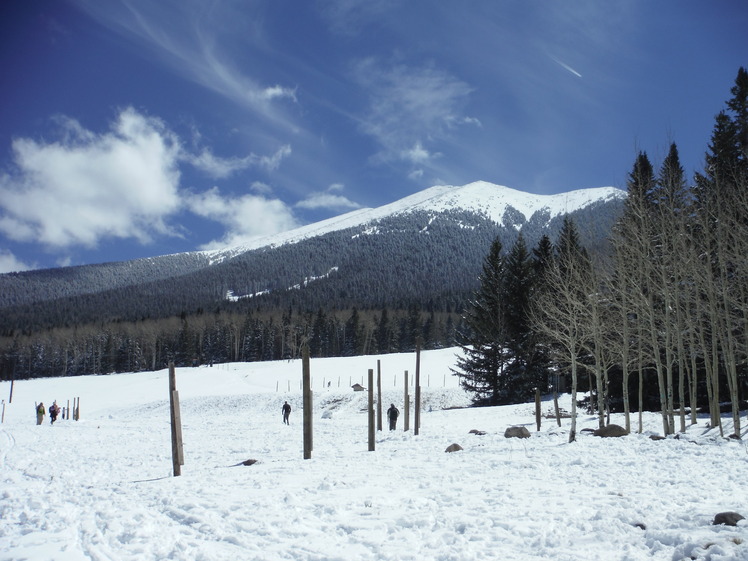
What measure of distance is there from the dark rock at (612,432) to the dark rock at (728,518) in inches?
473

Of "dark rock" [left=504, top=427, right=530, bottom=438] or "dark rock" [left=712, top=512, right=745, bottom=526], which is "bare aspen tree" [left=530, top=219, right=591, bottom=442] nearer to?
"dark rock" [left=504, top=427, right=530, bottom=438]

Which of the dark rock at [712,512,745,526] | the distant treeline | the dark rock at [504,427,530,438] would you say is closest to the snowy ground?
the dark rock at [712,512,745,526]

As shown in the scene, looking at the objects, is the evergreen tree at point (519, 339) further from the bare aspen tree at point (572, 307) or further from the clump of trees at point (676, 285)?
the clump of trees at point (676, 285)

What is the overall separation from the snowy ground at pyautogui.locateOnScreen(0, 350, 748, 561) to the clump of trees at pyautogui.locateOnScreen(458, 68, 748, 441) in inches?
100

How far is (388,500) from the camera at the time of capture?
10.6 meters

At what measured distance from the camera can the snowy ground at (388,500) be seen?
760 centimetres

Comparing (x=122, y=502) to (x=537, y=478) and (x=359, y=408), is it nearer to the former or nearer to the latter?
(x=537, y=478)

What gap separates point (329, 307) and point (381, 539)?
151126 millimetres

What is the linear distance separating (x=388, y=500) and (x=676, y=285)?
13613mm

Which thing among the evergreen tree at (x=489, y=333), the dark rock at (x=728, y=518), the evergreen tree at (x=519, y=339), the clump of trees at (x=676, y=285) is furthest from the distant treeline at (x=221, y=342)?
the dark rock at (x=728, y=518)

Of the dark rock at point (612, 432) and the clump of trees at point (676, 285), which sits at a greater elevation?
the clump of trees at point (676, 285)

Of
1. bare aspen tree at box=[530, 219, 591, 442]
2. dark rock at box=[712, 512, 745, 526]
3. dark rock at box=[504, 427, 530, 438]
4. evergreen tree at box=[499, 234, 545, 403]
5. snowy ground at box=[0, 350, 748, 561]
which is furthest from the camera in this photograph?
evergreen tree at box=[499, 234, 545, 403]

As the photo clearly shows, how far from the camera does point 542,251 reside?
3975 centimetres

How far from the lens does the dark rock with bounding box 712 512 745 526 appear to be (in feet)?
24.0
